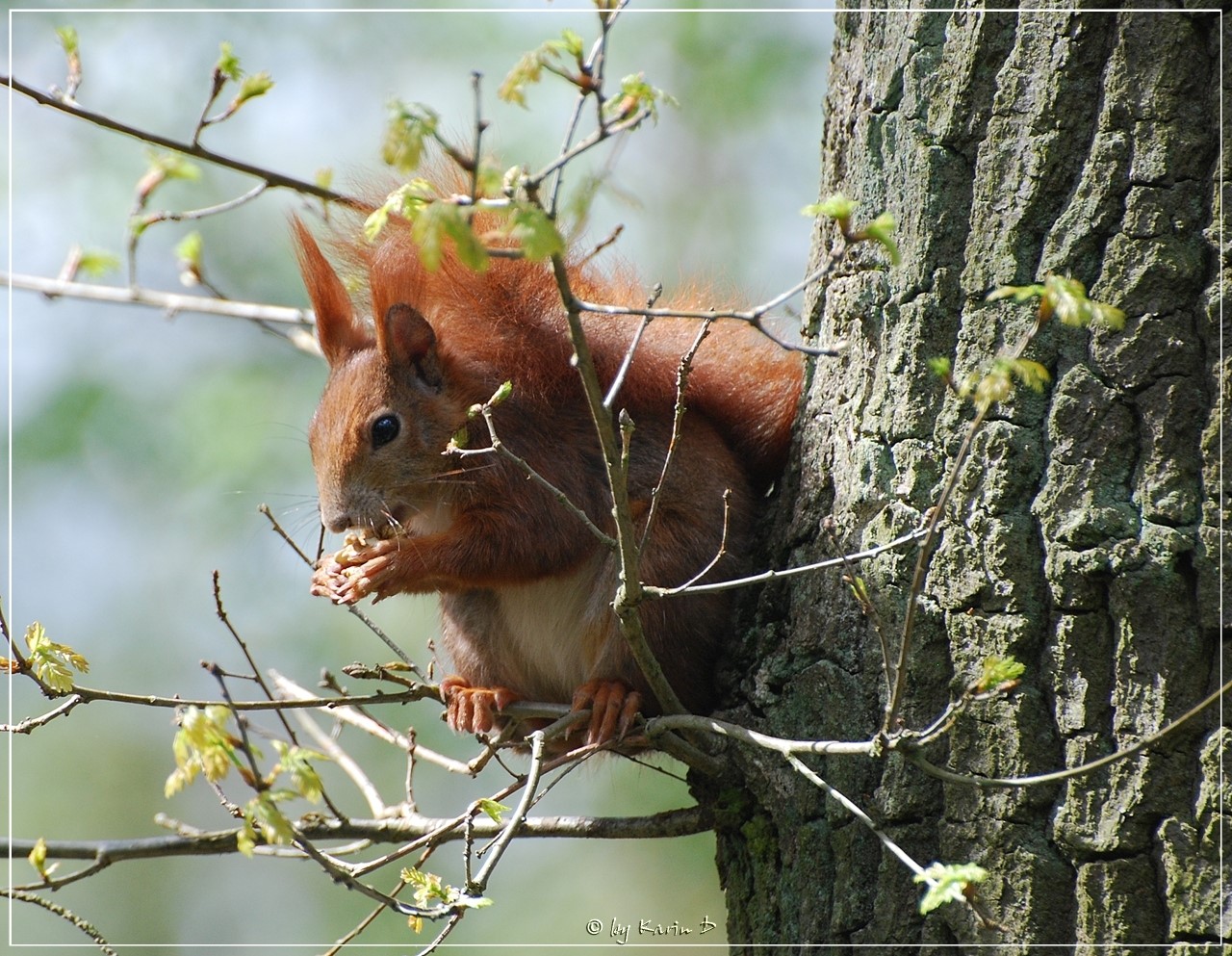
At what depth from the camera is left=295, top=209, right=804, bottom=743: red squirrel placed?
8.05 feet

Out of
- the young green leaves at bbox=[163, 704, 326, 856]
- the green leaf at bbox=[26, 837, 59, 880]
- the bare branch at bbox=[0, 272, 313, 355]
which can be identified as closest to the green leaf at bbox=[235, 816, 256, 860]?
the young green leaves at bbox=[163, 704, 326, 856]

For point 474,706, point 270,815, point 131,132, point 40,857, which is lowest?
point 40,857

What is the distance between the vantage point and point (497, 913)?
7258 millimetres

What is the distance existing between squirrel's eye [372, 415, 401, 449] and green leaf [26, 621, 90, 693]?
1.11 m

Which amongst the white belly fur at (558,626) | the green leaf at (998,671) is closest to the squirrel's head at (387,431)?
the white belly fur at (558,626)

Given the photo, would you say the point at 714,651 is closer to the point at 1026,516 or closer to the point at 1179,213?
the point at 1026,516

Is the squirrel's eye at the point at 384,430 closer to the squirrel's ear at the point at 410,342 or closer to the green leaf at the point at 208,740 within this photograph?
the squirrel's ear at the point at 410,342

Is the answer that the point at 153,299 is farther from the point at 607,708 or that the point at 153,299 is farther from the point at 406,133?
the point at 406,133

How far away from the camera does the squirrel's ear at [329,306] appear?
2.89 metres

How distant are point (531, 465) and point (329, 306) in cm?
78

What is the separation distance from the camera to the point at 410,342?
9.14 feet

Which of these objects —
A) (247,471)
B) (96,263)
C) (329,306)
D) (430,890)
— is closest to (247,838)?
(430,890)

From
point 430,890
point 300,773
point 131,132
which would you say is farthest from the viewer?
point 131,132

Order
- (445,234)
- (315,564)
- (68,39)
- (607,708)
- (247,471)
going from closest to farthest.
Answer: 1. (445,234)
2. (68,39)
3. (607,708)
4. (315,564)
5. (247,471)
